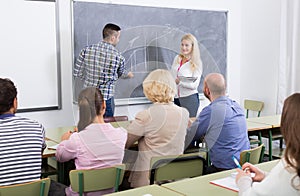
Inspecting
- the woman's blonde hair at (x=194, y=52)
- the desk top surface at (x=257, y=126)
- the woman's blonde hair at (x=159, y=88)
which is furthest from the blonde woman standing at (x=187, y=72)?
the woman's blonde hair at (x=159, y=88)

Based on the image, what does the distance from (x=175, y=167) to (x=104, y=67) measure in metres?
1.97

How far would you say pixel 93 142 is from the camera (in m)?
2.71

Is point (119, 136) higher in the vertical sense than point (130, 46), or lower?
lower

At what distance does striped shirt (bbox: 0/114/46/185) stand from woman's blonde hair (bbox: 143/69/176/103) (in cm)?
86

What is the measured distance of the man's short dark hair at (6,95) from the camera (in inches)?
96.0

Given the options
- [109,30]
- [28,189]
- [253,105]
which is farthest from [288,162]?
[253,105]

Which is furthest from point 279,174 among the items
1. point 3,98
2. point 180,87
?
point 180,87

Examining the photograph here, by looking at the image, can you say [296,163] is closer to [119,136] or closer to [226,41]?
[119,136]

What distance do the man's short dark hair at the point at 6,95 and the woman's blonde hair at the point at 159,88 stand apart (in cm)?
97

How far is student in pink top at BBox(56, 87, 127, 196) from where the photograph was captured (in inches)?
107

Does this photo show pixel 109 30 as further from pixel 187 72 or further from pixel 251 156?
pixel 251 156

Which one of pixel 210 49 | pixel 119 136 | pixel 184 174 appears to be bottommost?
pixel 184 174

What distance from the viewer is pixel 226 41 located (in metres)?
6.54

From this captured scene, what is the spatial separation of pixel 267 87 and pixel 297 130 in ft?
15.9
